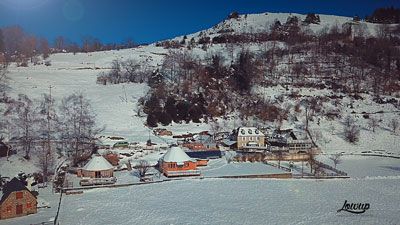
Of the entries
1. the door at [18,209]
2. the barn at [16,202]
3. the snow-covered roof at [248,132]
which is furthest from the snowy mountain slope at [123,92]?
the door at [18,209]

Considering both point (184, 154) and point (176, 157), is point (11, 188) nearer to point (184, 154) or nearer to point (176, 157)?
point (176, 157)

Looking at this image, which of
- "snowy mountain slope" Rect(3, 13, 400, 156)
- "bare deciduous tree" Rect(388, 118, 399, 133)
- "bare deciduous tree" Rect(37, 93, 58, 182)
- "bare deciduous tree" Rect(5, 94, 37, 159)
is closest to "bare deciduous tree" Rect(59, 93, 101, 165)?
"bare deciduous tree" Rect(37, 93, 58, 182)

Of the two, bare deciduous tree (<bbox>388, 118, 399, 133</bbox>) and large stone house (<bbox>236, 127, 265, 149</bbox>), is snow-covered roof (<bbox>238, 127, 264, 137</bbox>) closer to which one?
large stone house (<bbox>236, 127, 265, 149</bbox>)

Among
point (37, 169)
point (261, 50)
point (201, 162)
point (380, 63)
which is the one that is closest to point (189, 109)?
point (201, 162)

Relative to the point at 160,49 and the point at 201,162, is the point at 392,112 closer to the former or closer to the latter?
the point at 201,162

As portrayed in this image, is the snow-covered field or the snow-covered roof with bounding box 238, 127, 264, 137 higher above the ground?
the snow-covered roof with bounding box 238, 127, 264, 137

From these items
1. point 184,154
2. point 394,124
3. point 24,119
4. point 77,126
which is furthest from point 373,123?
point 24,119
